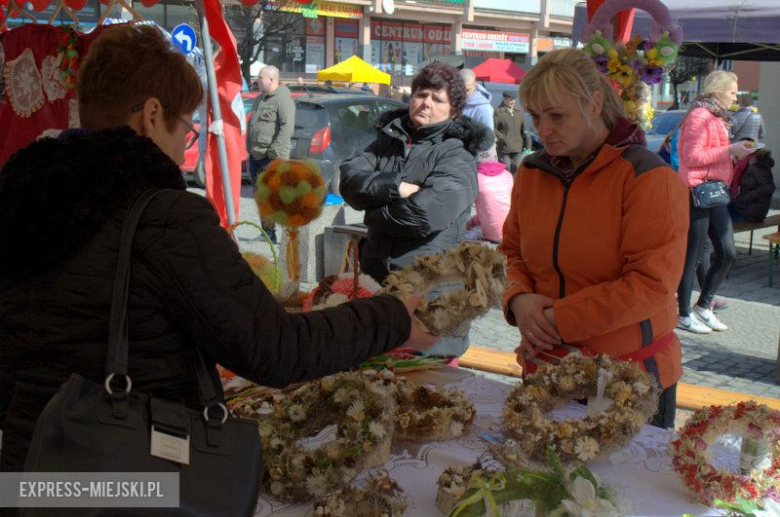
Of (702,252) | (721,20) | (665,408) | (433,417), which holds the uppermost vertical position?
(721,20)

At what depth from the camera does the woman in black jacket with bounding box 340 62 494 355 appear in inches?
120

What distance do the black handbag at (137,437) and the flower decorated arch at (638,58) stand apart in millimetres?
1942

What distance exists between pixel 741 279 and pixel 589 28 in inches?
205

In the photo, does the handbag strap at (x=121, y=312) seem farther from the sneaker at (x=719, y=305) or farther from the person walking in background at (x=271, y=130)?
the person walking in background at (x=271, y=130)

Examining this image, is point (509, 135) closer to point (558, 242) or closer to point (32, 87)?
point (32, 87)

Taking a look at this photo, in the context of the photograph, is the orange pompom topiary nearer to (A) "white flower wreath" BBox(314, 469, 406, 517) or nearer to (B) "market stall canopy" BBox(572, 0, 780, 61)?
(A) "white flower wreath" BBox(314, 469, 406, 517)

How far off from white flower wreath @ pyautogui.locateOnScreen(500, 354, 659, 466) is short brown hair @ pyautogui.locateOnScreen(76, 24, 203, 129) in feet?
3.23

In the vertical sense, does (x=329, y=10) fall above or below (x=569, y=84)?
above

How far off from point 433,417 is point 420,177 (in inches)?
57.6

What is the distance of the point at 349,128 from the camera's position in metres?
10.7

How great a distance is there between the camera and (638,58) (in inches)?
107

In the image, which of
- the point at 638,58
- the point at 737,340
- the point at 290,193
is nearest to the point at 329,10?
the point at 737,340

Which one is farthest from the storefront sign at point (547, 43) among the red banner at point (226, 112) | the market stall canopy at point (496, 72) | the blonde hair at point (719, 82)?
the red banner at point (226, 112)

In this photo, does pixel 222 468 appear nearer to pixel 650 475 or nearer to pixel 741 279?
pixel 650 475
